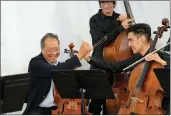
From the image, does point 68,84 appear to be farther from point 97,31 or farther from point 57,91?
point 97,31

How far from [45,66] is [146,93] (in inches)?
29.3

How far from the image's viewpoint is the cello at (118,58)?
2.82 m

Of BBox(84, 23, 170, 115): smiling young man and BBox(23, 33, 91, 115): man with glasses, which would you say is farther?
BBox(23, 33, 91, 115): man with glasses

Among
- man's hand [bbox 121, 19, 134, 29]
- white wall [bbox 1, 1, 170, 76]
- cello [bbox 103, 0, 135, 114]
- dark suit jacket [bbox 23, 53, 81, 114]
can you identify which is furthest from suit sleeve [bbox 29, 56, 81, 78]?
white wall [bbox 1, 1, 170, 76]

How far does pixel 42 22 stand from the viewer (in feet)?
12.0

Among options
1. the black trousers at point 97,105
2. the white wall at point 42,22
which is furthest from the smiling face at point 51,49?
the white wall at point 42,22

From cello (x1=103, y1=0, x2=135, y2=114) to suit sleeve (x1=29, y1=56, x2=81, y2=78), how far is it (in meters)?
0.42

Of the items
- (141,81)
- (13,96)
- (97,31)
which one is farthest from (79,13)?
(13,96)

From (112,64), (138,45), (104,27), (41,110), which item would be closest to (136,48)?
(138,45)

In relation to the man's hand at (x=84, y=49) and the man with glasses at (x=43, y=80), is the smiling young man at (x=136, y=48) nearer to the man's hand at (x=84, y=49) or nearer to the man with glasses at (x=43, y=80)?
the man's hand at (x=84, y=49)

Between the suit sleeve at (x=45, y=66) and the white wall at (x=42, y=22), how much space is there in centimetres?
84

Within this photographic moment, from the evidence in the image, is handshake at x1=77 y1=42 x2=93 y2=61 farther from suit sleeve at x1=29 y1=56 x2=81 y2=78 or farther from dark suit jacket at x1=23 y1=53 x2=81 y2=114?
dark suit jacket at x1=23 y1=53 x2=81 y2=114

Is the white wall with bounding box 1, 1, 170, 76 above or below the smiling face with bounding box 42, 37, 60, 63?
above

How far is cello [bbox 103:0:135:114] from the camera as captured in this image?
2.82 meters
